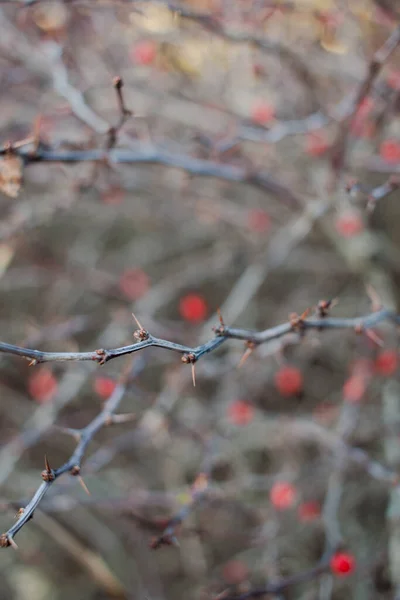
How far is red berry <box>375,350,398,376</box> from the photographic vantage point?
9.95 ft

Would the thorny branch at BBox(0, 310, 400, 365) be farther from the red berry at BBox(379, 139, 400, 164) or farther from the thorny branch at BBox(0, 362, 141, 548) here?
the red berry at BBox(379, 139, 400, 164)

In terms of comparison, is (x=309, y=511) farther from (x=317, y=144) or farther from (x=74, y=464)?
(x=317, y=144)

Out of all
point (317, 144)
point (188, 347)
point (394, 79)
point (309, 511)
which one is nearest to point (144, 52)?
point (317, 144)

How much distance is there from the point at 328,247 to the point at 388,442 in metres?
1.88

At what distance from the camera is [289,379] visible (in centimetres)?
349

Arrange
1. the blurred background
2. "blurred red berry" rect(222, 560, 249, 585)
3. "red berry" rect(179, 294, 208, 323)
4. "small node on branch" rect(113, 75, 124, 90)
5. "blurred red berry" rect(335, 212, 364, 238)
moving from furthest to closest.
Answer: "red berry" rect(179, 294, 208, 323), "blurred red berry" rect(222, 560, 249, 585), "blurred red berry" rect(335, 212, 364, 238), the blurred background, "small node on branch" rect(113, 75, 124, 90)

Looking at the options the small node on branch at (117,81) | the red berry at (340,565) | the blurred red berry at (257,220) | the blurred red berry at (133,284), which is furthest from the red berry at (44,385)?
the small node on branch at (117,81)

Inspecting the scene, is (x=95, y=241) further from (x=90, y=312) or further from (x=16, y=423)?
(x=16, y=423)

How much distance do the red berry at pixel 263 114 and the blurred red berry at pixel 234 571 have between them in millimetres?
2805

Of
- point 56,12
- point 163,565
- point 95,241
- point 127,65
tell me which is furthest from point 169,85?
point 163,565

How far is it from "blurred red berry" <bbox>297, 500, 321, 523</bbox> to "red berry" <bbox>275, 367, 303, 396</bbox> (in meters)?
0.76

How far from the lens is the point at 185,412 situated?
3.28 metres

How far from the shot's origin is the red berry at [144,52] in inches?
129

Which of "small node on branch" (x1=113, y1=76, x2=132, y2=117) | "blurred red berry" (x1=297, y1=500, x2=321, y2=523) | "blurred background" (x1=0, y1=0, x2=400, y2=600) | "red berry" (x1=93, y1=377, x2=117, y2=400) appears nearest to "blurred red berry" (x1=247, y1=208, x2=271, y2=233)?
"blurred background" (x1=0, y1=0, x2=400, y2=600)
